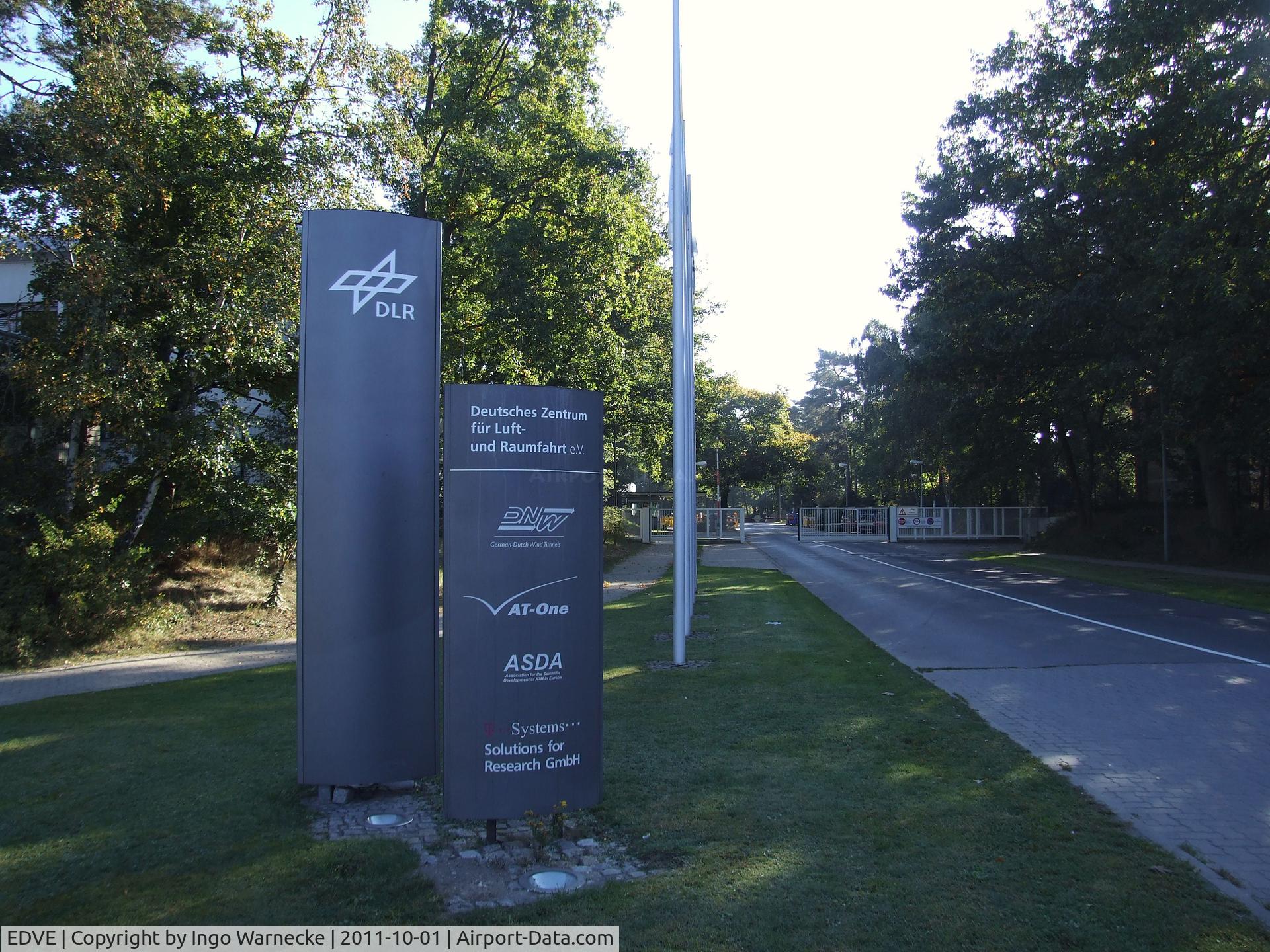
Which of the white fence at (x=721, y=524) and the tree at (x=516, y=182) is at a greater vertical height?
the tree at (x=516, y=182)

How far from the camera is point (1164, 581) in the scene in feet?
77.1

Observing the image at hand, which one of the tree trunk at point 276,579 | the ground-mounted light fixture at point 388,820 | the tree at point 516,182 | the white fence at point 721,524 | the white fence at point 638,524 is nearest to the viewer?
the ground-mounted light fixture at point 388,820

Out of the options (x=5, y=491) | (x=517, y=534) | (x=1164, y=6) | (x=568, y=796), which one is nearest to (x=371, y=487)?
(x=517, y=534)

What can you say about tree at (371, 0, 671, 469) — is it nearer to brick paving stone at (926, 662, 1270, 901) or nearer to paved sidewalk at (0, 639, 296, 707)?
paved sidewalk at (0, 639, 296, 707)

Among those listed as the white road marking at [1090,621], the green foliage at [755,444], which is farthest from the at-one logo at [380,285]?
the green foliage at [755,444]

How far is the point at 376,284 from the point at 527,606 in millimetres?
2417

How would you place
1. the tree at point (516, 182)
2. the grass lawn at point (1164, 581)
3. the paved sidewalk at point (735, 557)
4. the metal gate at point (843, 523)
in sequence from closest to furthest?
the tree at point (516, 182) → the grass lawn at point (1164, 581) → the paved sidewalk at point (735, 557) → the metal gate at point (843, 523)

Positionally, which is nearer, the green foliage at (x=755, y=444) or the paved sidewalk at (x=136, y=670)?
the paved sidewalk at (x=136, y=670)

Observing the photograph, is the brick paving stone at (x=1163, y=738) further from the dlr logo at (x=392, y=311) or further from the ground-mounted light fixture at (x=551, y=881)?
the dlr logo at (x=392, y=311)

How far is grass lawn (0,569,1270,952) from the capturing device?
388 cm

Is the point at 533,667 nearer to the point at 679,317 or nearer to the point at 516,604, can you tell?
the point at 516,604

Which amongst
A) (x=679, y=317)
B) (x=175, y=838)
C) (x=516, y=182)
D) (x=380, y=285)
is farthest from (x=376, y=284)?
(x=516, y=182)

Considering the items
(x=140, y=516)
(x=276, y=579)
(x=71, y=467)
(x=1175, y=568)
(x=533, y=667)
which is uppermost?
(x=71, y=467)

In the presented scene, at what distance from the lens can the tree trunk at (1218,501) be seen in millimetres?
28469
